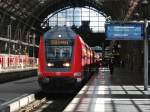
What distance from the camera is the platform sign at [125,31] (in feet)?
86.6

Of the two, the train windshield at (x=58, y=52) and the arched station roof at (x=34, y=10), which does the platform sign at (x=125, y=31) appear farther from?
the arched station roof at (x=34, y=10)

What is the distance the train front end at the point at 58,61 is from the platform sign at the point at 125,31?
1.99 metres

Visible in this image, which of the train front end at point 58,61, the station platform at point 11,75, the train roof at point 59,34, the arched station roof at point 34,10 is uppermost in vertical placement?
the arched station roof at point 34,10

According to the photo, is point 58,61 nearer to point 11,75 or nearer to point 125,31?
point 125,31

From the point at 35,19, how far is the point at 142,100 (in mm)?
86146

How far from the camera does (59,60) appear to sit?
2753 cm

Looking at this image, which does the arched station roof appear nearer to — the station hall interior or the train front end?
the station hall interior

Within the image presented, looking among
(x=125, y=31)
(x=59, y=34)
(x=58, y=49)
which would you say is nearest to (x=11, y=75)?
(x=59, y=34)

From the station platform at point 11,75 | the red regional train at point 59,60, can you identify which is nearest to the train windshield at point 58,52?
the red regional train at point 59,60

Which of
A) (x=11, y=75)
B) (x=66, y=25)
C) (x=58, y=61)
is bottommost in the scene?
(x=11, y=75)

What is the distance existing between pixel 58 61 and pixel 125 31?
3.85m

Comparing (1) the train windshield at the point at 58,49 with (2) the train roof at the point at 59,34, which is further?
(2) the train roof at the point at 59,34

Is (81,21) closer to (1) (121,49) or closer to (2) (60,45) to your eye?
(1) (121,49)

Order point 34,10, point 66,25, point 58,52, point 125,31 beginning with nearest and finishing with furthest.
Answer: point 125,31
point 58,52
point 66,25
point 34,10
